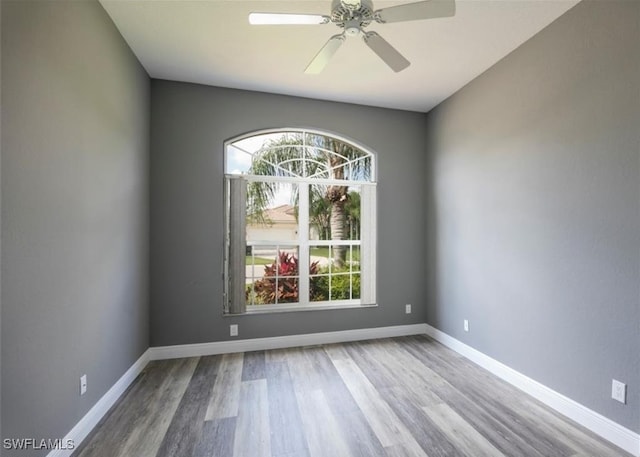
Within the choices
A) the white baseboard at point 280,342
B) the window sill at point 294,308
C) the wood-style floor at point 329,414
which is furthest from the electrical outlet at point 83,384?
the window sill at point 294,308

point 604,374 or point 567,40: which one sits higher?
point 567,40

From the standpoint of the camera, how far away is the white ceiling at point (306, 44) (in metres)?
1.99

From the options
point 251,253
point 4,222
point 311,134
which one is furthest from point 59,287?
point 311,134

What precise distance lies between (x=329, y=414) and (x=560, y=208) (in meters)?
2.30

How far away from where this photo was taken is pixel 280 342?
323 centimetres

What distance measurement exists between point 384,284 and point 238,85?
2.90 metres

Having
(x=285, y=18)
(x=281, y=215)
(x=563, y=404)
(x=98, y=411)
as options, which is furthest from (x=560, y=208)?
(x=98, y=411)

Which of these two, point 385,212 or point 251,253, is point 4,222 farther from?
point 385,212

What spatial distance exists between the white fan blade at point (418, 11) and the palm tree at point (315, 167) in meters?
2.02

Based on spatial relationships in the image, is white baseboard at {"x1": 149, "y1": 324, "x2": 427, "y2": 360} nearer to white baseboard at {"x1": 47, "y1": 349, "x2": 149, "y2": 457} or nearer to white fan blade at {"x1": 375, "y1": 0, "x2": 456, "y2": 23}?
white baseboard at {"x1": 47, "y1": 349, "x2": 149, "y2": 457}

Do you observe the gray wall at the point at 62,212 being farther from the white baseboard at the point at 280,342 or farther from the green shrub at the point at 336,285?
the green shrub at the point at 336,285

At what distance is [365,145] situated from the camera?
358 cm

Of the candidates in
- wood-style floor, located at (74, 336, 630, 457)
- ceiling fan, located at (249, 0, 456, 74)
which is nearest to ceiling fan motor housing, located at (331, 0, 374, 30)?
ceiling fan, located at (249, 0, 456, 74)

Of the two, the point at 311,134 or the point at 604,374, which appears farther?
the point at 311,134
